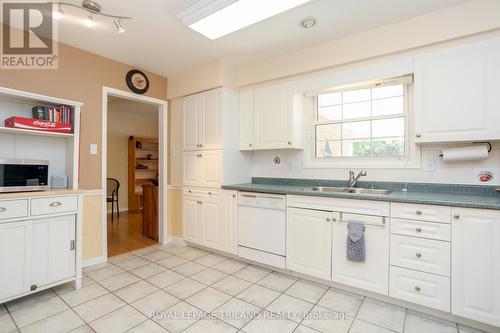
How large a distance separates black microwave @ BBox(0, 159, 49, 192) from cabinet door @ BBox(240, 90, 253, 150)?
2.10m

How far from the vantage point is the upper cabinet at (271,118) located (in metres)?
2.84

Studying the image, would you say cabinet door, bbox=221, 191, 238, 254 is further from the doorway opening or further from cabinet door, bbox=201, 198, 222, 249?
the doorway opening

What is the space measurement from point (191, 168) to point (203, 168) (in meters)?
0.24

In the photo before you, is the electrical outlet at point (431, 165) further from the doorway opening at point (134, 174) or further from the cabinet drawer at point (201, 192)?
the doorway opening at point (134, 174)

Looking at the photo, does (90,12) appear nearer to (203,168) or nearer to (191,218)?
(203,168)

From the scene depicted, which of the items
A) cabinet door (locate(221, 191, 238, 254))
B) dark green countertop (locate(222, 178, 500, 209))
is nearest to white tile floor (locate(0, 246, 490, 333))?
cabinet door (locate(221, 191, 238, 254))

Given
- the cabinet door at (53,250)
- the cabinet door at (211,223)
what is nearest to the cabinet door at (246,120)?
the cabinet door at (211,223)

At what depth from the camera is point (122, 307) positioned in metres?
1.96

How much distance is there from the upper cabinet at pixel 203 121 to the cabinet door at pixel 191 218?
747 millimetres

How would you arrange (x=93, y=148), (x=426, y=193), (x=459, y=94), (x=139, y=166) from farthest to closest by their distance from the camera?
(x=139, y=166), (x=93, y=148), (x=426, y=193), (x=459, y=94)

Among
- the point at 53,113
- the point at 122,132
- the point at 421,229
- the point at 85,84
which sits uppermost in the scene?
the point at 85,84

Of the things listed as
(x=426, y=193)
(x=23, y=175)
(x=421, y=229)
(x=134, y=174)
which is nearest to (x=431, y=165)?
(x=426, y=193)

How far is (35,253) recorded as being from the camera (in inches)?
78.8

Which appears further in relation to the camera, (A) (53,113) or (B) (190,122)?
(B) (190,122)
